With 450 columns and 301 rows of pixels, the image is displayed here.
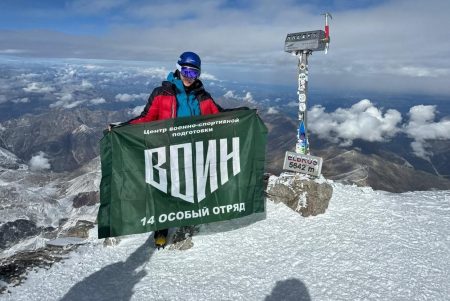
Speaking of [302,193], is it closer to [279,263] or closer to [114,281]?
[279,263]

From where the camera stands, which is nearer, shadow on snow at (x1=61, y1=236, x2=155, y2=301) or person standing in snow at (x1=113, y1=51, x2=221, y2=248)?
shadow on snow at (x1=61, y1=236, x2=155, y2=301)

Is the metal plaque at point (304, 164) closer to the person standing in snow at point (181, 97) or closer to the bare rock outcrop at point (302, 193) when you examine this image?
the bare rock outcrop at point (302, 193)

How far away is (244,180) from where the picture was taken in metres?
14.1

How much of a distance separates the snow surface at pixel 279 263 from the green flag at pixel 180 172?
1818mm

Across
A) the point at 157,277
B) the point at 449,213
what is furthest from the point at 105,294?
the point at 449,213

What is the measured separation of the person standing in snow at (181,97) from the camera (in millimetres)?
12172

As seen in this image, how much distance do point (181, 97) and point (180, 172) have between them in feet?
8.85

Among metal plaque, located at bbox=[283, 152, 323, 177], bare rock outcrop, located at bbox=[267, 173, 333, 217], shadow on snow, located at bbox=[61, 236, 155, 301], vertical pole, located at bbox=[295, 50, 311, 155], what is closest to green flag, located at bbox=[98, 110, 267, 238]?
shadow on snow, located at bbox=[61, 236, 155, 301]

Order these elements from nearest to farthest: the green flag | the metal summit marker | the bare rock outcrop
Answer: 1. the green flag
2. the bare rock outcrop
3. the metal summit marker

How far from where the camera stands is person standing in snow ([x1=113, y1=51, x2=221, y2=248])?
12.2 meters

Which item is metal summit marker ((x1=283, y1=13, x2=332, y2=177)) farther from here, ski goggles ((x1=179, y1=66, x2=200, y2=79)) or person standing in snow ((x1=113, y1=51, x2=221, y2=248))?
ski goggles ((x1=179, y1=66, x2=200, y2=79))

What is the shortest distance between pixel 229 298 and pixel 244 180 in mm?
4389

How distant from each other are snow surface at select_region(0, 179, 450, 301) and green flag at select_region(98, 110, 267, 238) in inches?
71.6

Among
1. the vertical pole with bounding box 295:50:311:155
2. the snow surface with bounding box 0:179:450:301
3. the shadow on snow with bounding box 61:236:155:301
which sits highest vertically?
the vertical pole with bounding box 295:50:311:155
